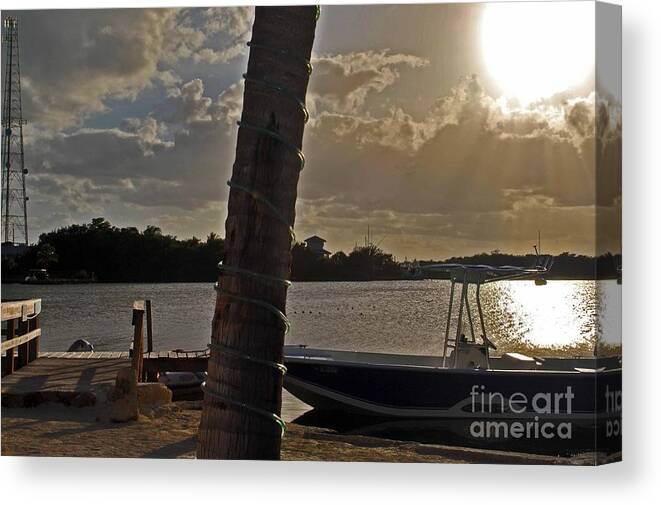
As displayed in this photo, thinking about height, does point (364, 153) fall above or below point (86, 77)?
below

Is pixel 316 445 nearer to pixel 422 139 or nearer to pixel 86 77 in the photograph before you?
pixel 422 139

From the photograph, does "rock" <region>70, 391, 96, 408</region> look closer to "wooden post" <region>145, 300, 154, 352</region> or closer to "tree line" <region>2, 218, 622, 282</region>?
"wooden post" <region>145, 300, 154, 352</region>

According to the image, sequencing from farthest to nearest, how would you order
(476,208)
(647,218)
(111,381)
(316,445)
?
(111,381) < (316,445) < (476,208) < (647,218)

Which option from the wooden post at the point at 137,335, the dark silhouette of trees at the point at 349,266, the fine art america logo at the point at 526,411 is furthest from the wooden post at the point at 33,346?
the fine art america logo at the point at 526,411

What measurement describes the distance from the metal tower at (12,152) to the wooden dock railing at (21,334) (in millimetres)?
479

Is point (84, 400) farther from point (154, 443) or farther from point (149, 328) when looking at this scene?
point (154, 443)

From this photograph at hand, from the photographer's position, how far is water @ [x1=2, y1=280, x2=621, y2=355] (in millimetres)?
5480

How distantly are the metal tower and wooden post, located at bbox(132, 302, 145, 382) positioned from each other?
2.68ft

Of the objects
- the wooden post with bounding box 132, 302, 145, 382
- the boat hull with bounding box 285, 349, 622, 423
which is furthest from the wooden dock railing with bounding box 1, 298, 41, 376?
the boat hull with bounding box 285, 349, 622, 423

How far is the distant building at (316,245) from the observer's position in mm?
5656

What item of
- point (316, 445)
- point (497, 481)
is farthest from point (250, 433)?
point (316, 445)

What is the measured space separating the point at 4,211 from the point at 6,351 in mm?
1233

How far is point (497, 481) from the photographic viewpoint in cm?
516

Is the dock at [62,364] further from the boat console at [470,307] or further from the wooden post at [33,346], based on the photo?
the boat console at [470,307]
